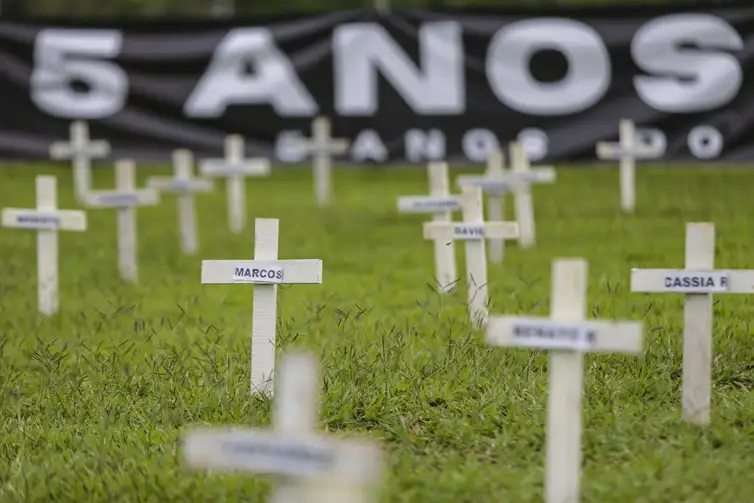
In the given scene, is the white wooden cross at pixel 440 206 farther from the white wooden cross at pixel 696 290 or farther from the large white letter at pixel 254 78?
the large white letter at pixel 254 78

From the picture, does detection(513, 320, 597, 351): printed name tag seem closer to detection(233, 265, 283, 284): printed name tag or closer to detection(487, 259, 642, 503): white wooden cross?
detection(487, 259, 642, 503): white wooden cross

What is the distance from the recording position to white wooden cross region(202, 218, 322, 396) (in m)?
6.11

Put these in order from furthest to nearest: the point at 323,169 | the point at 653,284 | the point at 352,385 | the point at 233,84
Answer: the point at 233,84 < the point at 323,169 < the point at 352,385 < the point at 653,284

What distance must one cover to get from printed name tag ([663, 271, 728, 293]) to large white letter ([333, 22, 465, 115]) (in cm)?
1253

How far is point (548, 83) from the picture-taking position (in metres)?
17.6

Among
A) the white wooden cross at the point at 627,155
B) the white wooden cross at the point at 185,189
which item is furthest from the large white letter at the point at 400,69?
the white wooden cross at the point at 185,189

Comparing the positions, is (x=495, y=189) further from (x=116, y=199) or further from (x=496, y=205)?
(x=116, y=199)

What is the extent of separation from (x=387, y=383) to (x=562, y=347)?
1680 millimetres

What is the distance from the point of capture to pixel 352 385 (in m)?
6.22

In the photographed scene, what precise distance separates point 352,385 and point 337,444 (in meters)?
2.62

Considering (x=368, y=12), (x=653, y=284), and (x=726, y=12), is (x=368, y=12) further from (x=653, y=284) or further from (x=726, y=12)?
(x=653, y=284)

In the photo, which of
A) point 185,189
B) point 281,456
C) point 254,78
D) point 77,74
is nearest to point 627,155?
point 185,189

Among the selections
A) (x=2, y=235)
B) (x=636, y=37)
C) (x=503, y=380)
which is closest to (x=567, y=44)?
(x=636, y=37)

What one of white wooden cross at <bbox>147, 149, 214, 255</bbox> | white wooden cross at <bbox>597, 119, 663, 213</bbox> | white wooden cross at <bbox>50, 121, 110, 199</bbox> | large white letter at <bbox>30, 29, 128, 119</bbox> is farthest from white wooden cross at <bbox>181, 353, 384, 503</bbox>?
large white letter at <bbox>30, 29, 128, 119</bbox>
